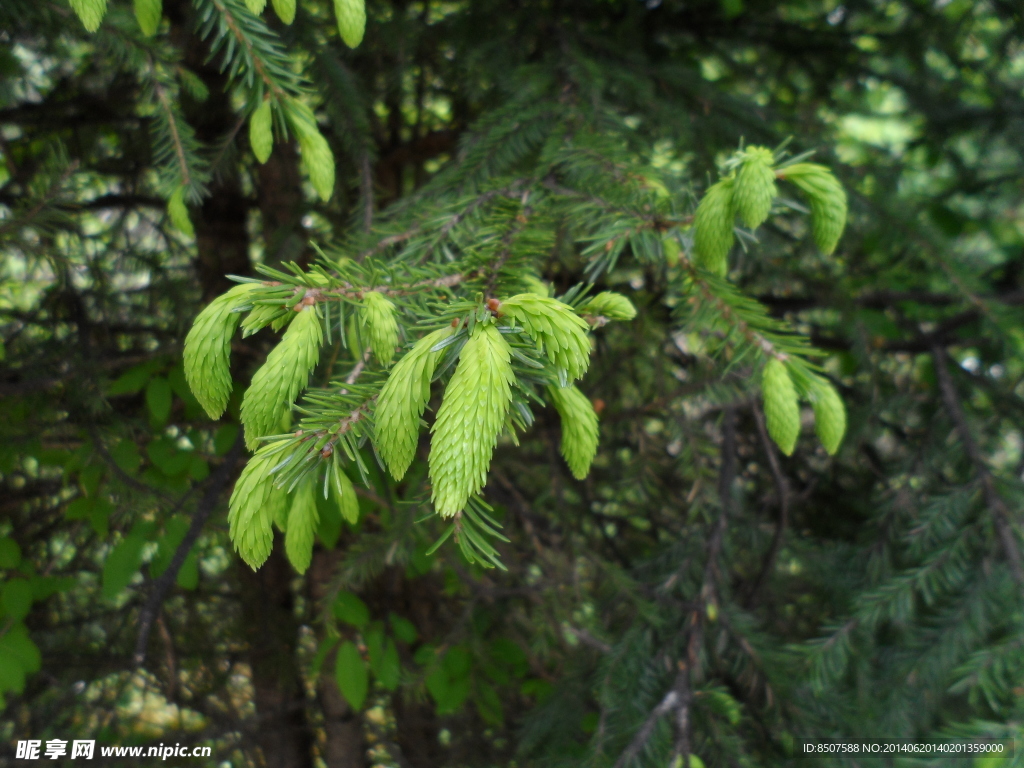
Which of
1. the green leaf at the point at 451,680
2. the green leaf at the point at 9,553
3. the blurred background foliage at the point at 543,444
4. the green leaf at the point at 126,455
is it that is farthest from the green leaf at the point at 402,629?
the green leaf at the point at 9,553

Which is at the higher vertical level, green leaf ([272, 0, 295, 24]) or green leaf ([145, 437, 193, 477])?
green leaf ([272, 0, 295, 24])

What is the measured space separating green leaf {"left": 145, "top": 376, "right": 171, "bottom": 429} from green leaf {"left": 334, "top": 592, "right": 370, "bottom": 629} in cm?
59

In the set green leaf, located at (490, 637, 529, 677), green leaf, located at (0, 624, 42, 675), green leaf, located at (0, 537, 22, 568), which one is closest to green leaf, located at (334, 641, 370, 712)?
green leaf, located at (490, 637, 529, 677)

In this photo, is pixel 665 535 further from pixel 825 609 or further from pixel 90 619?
pixel 90 619

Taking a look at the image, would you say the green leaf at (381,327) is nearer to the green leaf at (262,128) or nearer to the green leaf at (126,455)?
the green leaf at (262,128)

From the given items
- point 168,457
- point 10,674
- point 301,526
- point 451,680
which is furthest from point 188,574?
point 301,526

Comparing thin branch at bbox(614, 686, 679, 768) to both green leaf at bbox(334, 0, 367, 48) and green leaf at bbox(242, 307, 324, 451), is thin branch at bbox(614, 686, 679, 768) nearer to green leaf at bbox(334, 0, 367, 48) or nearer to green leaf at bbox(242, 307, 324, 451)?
green leaf at bbox(242, 307, 324, 451)

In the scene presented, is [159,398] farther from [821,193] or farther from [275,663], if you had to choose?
[821,193]

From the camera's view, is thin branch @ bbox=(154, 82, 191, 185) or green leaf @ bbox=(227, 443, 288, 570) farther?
thin branch @ bbox=(154, 82, 191, 185)

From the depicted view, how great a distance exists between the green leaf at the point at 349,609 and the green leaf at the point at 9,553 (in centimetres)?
70

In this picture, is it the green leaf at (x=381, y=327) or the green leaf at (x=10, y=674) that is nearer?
the green leaf at (x=381, y=327)

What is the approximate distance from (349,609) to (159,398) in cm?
66

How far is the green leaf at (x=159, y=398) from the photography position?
4.52ft

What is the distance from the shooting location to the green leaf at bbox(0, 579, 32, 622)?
4.37 feet
